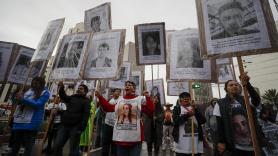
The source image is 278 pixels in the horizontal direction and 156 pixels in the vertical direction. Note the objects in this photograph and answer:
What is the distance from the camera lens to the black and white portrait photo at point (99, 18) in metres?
7.24

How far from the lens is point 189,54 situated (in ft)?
18.7

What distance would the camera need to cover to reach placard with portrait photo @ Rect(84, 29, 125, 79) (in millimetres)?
5824

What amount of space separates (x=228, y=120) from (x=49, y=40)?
5017mm

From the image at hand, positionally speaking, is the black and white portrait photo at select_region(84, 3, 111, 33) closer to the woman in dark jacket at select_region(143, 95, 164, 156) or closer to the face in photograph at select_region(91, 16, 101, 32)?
the face in photograph at select_region(91, 16, 101, 32)

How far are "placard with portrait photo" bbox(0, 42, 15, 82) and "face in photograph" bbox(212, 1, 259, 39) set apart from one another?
660 centimetres

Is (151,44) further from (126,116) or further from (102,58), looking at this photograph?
(126,116)

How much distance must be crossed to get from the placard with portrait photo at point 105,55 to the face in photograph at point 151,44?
964 mm

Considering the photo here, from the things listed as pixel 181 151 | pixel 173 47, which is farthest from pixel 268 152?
pixel 173 47

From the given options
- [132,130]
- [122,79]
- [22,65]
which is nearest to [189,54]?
[132,130]

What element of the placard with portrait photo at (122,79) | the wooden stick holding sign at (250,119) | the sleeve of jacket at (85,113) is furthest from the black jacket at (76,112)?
the placard with portrait photo at (122,79)

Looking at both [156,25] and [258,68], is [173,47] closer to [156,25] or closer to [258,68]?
[156,25]

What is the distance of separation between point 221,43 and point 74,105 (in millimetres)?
3240

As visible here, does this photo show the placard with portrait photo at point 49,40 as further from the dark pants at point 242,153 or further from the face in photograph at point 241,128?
the dark pants at point 242,153

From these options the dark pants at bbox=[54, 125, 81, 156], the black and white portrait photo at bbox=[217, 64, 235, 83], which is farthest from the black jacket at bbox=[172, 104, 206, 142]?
the black and white portrait photo at bbox=[217, 64, 235, 83]
